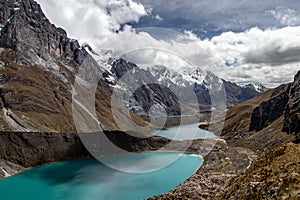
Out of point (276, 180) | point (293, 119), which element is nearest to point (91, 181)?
point (276, 180)

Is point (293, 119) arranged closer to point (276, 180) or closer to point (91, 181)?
point (91, 181)

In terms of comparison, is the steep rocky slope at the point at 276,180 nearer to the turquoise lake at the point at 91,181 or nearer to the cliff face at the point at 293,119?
the turquoise lake at the point at 91,181

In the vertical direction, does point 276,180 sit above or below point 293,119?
above

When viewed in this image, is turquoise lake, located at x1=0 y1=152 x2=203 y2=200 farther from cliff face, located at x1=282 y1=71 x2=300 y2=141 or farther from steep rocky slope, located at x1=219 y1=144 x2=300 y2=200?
cliff face, located at x1=282 y1=71 x2=300 y2=141

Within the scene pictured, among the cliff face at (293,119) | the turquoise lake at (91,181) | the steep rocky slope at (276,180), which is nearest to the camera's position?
the steep rocky slope at (276,180)

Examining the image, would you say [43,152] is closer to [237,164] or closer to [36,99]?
[36,99]

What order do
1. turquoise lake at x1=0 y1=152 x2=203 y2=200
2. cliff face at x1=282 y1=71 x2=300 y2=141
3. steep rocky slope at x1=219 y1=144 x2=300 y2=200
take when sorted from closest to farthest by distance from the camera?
steep rocky slope at x1=219 y1=144 x2=300 y2=200
turquoise lake at x1=0 y1=152 x2=203 y2=200
cliff face at x1=282 y1=71 x2=300 y2=141

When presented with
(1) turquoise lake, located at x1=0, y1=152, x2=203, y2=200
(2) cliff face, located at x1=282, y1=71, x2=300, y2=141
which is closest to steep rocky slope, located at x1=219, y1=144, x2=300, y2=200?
(1) turquoise lake, located at x1=0, y1=152, x2=203, y2=200

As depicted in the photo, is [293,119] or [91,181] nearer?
[91,181]

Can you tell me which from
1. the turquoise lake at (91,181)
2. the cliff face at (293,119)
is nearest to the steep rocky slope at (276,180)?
the turquoise lake at (91,181)
